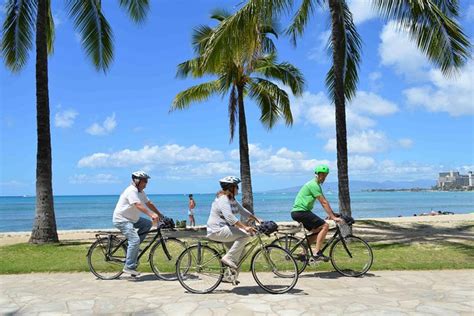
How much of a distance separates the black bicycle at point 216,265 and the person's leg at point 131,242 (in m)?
1.09

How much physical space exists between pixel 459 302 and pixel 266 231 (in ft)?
9.23

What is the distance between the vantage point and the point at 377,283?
25.8 ft

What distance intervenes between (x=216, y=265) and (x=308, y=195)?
210 cm

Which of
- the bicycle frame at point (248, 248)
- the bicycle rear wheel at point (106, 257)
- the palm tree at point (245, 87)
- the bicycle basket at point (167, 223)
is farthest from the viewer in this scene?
the palm tree at point (245, 87)

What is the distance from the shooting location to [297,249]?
8.37 meters

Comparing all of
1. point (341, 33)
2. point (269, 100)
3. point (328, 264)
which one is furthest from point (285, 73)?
point (328, 264)

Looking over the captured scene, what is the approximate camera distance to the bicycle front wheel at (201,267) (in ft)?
24.1

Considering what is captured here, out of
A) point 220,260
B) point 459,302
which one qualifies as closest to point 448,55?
point 459,302

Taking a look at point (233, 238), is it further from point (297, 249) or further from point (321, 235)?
point (321, 235)

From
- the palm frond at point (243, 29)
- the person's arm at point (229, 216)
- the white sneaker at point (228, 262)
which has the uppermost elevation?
the palm frond at point (243, 29)

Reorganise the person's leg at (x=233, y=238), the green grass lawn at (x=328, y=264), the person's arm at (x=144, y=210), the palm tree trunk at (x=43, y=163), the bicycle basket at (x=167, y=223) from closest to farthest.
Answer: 1. the person's leg at (x=233, y=238)
2. the person's arm at (x=144, y=210)
3. the bicycle basket at (x=167, y=223)
4. the green grass lawn at (x=328, y=264)
5. the palm tree trunk at (x=43, y=163)

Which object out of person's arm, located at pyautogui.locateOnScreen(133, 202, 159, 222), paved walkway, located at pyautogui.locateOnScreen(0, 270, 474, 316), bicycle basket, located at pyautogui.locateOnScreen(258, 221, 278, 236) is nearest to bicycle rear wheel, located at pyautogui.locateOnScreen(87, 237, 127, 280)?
paved walkway, located at pyautogui.locateOnScreen(0, 270, 474, 316)

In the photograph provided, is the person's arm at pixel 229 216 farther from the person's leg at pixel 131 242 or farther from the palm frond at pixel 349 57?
the palm frond at pixel 349 57

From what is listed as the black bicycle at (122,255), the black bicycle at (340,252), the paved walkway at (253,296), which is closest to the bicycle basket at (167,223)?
the black bicycle at (122,255)
